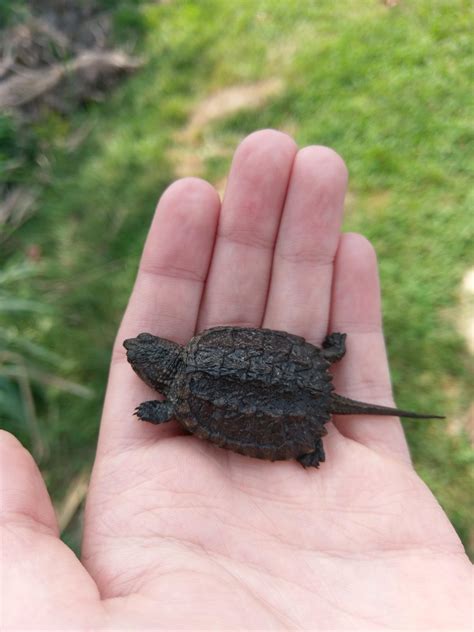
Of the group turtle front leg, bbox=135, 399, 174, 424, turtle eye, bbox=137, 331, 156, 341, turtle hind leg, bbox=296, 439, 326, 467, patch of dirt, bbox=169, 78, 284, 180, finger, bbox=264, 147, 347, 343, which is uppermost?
patch of dirt, bbox=169, 78, 284, 180

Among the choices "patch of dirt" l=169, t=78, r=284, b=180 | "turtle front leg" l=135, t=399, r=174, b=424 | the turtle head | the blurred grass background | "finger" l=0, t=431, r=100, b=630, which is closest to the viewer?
"finger" l=0, t=431, r=100, b=630

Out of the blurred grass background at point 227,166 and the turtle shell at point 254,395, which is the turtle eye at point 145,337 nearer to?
the turtle shell at point 254,395

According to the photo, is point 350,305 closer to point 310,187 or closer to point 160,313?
point 310,187

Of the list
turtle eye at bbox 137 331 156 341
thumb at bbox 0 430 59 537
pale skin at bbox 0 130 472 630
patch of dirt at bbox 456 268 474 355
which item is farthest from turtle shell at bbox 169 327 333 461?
patch of dirt at bbox 456 268 474 355

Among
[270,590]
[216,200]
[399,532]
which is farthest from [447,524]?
[216,200]

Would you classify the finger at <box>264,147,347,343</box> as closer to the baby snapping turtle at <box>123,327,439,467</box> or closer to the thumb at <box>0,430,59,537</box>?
the baby snapping turtle at <box>123,327,439,467</box>

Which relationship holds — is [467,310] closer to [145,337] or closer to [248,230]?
[248,230]
